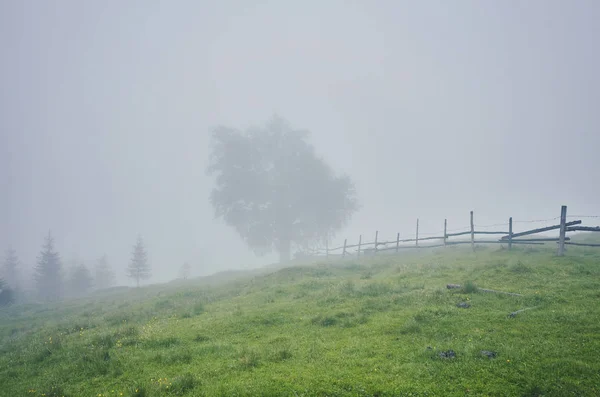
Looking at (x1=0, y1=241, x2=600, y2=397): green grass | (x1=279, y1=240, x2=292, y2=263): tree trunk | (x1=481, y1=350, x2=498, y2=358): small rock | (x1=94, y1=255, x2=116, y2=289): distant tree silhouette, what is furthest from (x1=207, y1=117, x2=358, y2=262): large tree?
→ (x1=481, y1=350, x2=498, y2=358): small rock

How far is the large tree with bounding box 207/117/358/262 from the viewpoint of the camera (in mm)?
47781

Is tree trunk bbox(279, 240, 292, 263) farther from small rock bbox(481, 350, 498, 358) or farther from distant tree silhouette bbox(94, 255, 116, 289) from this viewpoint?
distant tree silhouette bbox(94, 255, 116, 289)

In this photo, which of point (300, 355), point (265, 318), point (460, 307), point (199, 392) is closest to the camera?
point (199, 392)

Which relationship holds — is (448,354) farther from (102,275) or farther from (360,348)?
(102,275)

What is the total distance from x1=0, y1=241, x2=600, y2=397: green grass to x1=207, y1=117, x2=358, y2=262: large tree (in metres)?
31.8

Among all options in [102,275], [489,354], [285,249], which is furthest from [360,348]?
[102,275]

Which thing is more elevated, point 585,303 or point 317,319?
point 585,303

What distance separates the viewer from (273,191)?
160 ft

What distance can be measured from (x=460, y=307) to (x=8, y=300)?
51.3 metres

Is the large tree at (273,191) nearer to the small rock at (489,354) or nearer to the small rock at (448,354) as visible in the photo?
the small rock at (448,354)

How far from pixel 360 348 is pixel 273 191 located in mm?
40553

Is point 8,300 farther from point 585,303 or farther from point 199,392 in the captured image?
point 585,303

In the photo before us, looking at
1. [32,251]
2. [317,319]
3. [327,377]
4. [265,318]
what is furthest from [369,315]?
[32,251]

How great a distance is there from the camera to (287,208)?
48.0 metres
